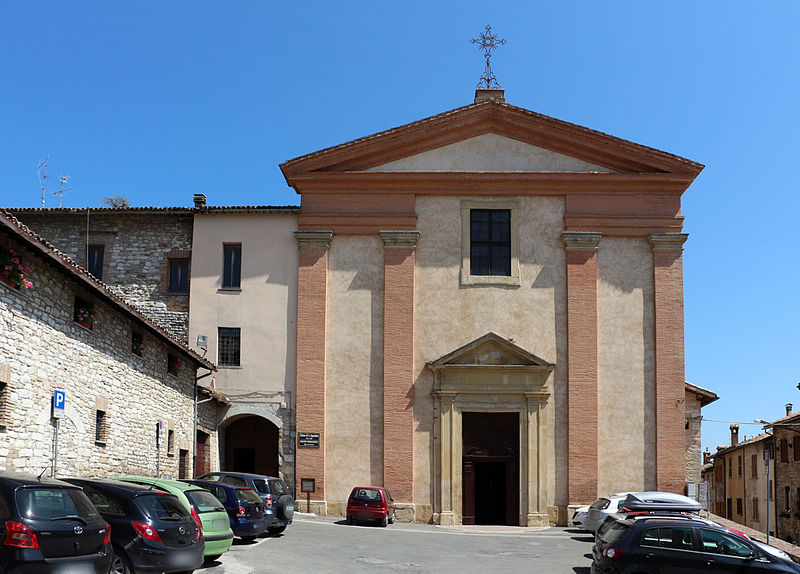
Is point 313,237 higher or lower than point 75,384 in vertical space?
higher

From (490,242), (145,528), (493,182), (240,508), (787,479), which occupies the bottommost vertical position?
(787,479)

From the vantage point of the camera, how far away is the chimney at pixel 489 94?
110 feet

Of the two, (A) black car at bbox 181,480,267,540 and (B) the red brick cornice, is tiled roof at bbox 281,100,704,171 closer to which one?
Result: (B) the red brick cornice

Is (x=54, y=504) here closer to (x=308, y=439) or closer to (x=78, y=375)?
(x=78, y=375)

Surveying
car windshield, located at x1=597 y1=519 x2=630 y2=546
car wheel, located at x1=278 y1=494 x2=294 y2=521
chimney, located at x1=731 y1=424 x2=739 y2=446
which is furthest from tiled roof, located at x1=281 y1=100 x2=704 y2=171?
chimney, located at x1=731 y1=424 x2=739 y2=446

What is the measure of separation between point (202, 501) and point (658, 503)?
14.2 metres

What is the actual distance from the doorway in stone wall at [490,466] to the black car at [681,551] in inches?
597

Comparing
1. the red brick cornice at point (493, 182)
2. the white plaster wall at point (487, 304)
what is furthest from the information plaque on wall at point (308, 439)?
the red brick cornice at point (493, 182)

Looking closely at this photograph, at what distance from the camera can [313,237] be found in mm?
30281

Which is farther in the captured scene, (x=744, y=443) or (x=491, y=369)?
(x=744, y=443)

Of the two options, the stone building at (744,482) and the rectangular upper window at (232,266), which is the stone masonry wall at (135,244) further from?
the stone building at (744,482)

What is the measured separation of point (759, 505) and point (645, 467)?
27.3 meters

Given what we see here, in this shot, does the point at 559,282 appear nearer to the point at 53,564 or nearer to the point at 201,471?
the point at 201,471

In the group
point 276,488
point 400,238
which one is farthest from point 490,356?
point 276,488
